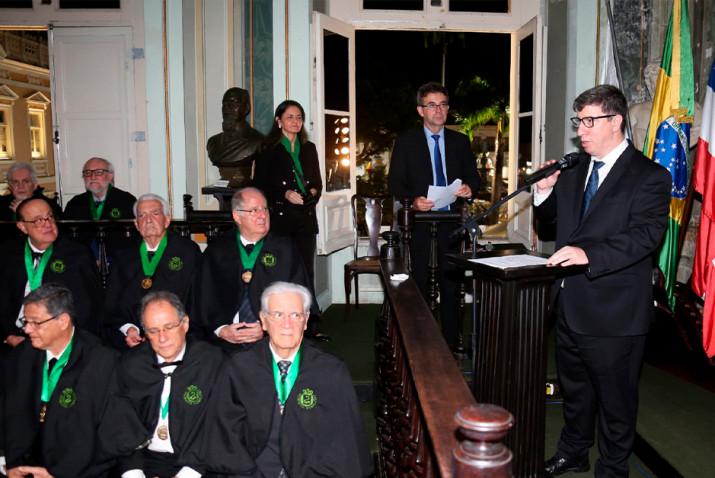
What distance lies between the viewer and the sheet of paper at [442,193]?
167 inches

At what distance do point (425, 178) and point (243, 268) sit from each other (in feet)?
4.68

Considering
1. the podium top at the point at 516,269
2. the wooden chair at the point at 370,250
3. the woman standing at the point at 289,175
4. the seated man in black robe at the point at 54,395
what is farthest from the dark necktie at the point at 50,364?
the wooden chair at the point at 370,250

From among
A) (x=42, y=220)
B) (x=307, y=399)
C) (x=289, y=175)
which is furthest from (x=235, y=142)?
(x=307, y=399)

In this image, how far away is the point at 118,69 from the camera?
6703 millimetres

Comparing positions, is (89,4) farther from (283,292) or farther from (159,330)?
(283,292)

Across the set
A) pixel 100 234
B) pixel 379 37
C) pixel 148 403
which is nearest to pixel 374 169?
pixel 379 37

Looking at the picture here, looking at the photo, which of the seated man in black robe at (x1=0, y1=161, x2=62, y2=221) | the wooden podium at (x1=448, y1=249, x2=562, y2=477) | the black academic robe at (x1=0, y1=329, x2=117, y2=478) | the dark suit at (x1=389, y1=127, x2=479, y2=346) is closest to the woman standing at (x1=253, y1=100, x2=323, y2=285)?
the dark suit at (x1=389, y1=127, x2=479, y2=346)

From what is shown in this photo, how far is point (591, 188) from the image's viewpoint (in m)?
2.85

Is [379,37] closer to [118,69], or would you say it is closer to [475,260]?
[118,69]

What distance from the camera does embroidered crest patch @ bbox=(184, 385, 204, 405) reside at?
2.89m

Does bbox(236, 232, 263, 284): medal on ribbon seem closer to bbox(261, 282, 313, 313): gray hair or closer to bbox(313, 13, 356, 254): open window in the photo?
bbox(261, 282, 313, 313): gray hair

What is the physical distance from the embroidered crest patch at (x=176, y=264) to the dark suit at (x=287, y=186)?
1.25 m

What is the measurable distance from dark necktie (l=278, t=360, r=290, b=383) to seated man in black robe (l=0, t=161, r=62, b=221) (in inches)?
114

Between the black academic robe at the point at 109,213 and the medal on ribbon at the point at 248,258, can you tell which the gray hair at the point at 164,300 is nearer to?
the medal on ribbon at the point at 248,258
